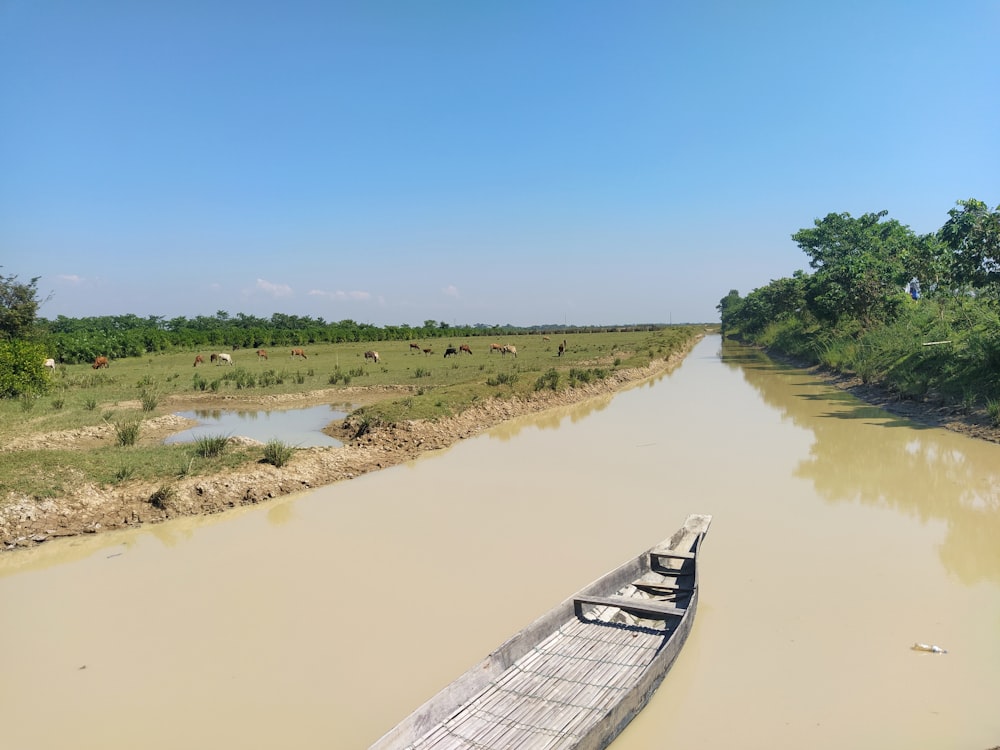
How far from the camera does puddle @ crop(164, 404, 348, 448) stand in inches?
531

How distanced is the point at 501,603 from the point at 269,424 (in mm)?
11787

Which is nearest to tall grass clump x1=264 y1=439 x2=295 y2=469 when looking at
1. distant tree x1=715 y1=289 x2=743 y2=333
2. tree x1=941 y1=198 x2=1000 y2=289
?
tree x1=941 y1=198 x2=1000 y2=289

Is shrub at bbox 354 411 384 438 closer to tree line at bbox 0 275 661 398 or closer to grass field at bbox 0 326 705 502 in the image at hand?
grass field at bbox 0 326 705 502

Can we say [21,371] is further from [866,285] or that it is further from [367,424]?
[866,285]

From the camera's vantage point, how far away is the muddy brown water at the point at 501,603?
416 cm

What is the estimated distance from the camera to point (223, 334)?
4978 cm

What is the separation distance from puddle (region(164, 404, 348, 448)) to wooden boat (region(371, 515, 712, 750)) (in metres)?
8.72

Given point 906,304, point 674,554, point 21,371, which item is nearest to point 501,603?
point 674,554

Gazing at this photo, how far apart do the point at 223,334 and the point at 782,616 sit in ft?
168

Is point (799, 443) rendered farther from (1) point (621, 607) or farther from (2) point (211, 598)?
(2) point (211, 598)

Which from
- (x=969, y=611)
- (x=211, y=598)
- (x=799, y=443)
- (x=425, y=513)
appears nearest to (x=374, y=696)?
(x=211, y=598)

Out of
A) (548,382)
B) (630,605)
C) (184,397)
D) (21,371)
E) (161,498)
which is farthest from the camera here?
(184,397)

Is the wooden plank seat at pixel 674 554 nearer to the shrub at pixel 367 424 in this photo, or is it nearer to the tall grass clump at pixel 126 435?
the shrub at pixel 367 424

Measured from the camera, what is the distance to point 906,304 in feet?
76.1
